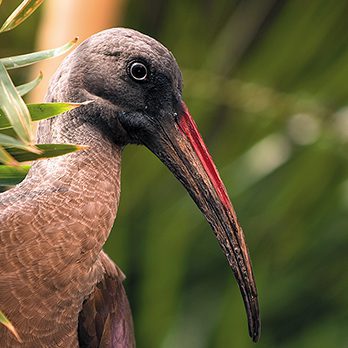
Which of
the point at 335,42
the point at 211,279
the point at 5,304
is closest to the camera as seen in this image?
the point at 5,304

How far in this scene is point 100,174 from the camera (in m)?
3.50

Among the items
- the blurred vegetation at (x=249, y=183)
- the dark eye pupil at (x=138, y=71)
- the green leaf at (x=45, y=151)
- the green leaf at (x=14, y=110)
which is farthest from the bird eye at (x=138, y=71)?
the blurred vegetation at (x=249, y=183)

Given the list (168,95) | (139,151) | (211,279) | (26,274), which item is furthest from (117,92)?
(211,279)

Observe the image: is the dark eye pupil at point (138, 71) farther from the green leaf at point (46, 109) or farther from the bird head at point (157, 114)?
the green leaf at point (46, 109)

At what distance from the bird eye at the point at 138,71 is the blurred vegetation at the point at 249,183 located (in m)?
1.95

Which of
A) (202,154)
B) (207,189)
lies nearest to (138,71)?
(202,154)

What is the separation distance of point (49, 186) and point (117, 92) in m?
0.41

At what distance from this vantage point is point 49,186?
3.37 meters

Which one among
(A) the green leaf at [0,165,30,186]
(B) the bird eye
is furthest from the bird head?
(A) the green leaf at [0,165,30,186]

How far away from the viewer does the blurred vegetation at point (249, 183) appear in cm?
558

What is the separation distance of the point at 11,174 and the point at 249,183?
2.77 meters

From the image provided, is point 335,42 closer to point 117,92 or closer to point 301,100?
point 301,100

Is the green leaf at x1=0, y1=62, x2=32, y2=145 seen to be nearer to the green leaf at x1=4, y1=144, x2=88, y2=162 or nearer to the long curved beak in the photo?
the green leaf at x1=4, y1=144, x2=88, y2=162

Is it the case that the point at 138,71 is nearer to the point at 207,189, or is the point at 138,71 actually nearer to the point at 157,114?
the point at 157,114
